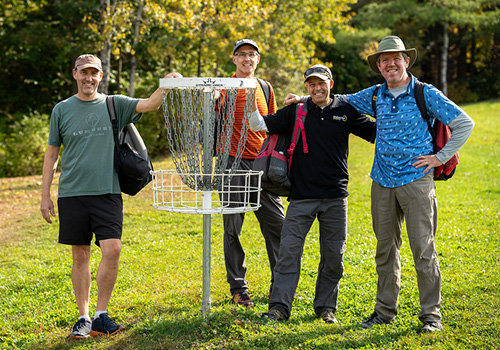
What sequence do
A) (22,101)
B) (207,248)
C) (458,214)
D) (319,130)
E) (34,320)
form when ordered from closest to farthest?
(207,248) → (319,130) → (34,320) → (458,214) → (22,101)

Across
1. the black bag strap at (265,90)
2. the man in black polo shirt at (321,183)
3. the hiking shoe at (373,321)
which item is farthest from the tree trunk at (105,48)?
the hiking shoe at (373,321)

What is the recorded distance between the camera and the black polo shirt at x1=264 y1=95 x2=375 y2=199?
4797mm

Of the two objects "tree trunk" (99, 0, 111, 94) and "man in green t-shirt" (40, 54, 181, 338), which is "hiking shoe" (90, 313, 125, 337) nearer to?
"man in green t-shirt" (40, 54, 181, 338)

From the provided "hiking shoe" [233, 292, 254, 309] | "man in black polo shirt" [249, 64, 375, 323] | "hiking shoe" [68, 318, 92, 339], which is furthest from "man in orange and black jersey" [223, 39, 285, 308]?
"hiking shoe" [68, 318, 92, 339]

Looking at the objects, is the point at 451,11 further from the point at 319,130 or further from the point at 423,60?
the point at 319,130

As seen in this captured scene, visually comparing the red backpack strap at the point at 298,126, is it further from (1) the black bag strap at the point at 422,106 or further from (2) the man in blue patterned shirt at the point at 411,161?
(1) the black bag strap at the point at 422,106

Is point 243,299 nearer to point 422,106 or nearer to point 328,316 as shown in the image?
point 328,316

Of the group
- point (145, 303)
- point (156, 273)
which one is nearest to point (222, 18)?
point (156, 273)

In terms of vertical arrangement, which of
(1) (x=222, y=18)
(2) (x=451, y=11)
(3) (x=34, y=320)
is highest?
(2) (x=451, y=11)

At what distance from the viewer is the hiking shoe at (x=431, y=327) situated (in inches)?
172

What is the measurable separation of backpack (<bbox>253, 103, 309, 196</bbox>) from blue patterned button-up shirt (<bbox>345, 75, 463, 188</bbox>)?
691 millimetres

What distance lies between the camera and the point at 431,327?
173 inches

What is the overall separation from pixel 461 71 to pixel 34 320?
3302 centimetres

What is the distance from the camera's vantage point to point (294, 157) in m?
4.90
